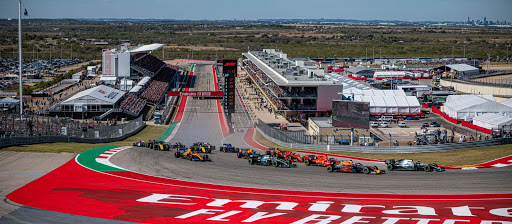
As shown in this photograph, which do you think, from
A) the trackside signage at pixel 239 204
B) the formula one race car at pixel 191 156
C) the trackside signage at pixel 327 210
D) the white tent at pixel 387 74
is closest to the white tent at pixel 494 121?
the trackside signage at pixel 239 204

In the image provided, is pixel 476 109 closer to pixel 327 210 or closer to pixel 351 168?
pixel 351 168

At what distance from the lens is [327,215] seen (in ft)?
77.8

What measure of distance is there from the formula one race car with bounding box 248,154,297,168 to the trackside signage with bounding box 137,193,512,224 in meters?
7.40

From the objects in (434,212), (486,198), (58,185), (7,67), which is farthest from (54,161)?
(7,67)

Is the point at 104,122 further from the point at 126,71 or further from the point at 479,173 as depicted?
the point at 479,173

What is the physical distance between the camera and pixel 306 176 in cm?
3116

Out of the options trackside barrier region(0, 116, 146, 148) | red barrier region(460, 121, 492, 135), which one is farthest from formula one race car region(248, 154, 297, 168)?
red barrier region(460, 121, 492, 135)

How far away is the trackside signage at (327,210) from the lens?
2312 cm

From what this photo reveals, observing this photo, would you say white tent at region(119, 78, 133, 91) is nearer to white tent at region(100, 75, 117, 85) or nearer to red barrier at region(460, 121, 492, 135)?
white tent at region(100, 75, 117, 85)

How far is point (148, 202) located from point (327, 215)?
8996 millimetres

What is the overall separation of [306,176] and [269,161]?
12.9 ft

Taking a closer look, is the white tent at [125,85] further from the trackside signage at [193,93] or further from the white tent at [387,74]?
the white tent at [387,74]

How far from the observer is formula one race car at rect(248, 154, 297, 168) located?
34025 mm

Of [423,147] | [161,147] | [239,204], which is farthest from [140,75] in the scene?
[239,204]
